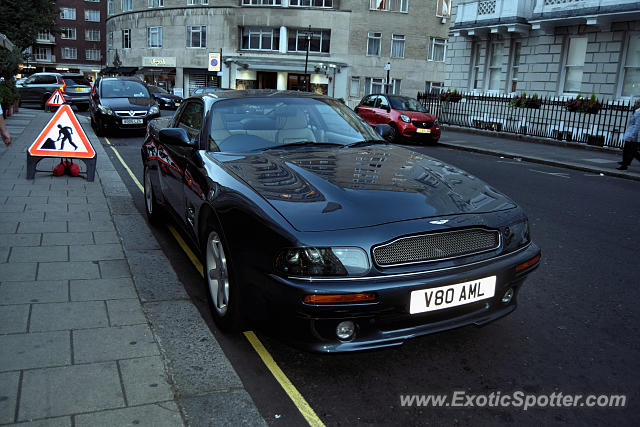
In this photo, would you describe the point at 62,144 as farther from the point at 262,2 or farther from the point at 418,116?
the point at 262,2

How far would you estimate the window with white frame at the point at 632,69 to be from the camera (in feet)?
68.8

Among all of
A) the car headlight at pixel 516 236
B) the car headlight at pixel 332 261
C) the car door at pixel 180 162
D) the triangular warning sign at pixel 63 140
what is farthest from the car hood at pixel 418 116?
the car headlight at pixel 332 261

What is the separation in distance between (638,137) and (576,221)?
7.62 metres

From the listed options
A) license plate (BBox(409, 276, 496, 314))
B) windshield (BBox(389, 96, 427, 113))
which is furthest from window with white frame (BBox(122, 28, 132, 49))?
license plate (BBox(409, 276, 496, 314))

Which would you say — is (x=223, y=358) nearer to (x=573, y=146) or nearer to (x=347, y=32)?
(x=573, y=146)

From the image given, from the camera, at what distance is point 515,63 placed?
86.6 ft

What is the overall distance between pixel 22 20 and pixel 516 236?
39819 mm

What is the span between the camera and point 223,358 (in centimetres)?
320

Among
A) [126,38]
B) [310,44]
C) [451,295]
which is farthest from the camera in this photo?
[126,38]

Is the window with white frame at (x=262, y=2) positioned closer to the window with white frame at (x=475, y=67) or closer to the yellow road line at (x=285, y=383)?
the window with white frame at (x=475, y=67)

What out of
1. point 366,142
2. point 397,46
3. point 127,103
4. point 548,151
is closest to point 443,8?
point 397,46

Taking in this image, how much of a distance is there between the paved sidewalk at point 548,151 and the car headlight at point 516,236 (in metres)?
10.7

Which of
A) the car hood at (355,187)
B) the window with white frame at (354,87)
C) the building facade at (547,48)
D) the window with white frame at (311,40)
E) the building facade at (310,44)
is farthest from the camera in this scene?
the window with white frame at (354,87)

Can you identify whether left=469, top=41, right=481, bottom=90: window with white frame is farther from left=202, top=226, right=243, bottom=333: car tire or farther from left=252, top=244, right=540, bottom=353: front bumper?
left=252, top=244, right=540, bottom=353: front bumper
